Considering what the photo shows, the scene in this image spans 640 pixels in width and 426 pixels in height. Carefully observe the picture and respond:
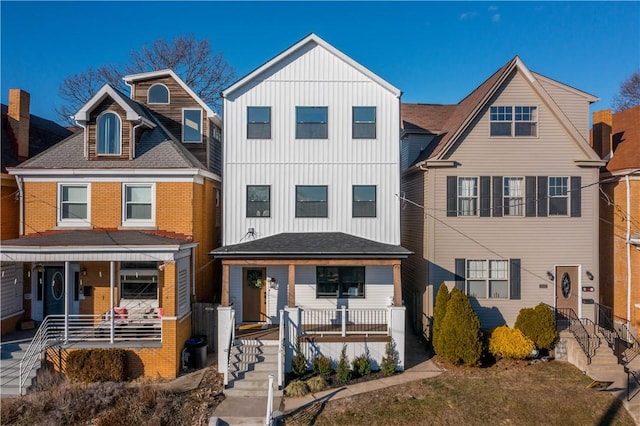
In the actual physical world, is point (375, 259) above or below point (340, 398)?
above

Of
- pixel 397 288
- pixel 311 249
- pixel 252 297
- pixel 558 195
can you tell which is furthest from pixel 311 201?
pixel 558 195

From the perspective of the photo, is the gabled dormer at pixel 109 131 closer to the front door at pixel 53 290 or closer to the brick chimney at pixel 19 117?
the brick chimney at pixel 19 117

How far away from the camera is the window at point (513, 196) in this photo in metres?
15.1

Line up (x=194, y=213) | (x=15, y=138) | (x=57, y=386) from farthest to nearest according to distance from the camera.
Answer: (x=15, y=138) → (x=194, y=213) → (x=57, y=386)

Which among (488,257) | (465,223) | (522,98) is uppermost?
(522,98)

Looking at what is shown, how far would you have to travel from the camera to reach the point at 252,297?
588 inches

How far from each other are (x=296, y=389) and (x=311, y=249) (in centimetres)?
420

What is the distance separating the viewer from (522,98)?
15203mm

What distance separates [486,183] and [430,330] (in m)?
5.85

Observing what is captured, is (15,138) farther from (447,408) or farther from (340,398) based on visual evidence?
(447,408)

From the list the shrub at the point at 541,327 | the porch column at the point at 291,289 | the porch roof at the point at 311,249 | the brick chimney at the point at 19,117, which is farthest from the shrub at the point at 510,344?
the brick chimney at the point at 19,117

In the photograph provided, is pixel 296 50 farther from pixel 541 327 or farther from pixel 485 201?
pixel 541 327

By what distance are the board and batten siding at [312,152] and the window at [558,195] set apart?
5852 mm

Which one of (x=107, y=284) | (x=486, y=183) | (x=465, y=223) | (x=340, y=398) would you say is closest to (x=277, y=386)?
(x=340, y=398)
